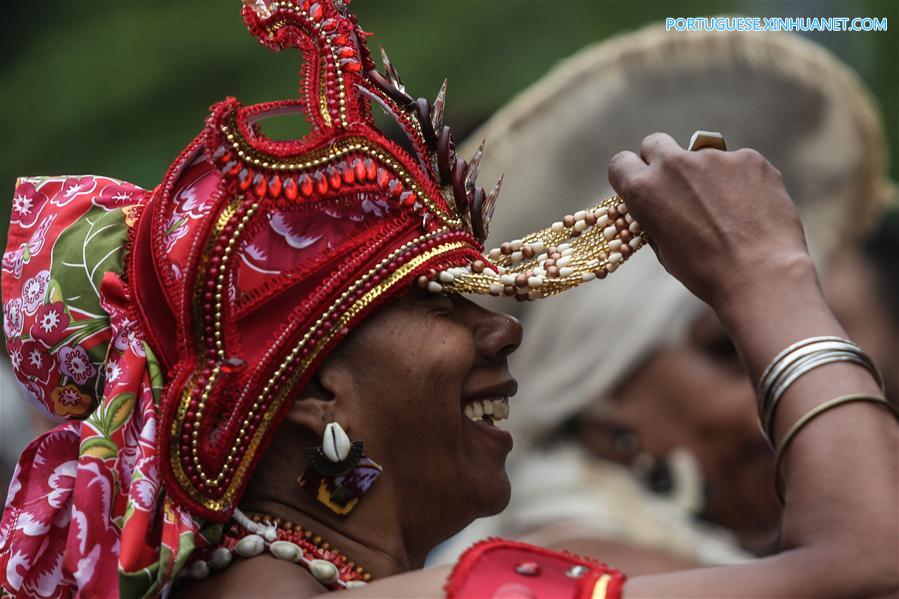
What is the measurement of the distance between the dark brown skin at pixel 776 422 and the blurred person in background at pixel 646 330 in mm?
2245

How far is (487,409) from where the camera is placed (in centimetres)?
253

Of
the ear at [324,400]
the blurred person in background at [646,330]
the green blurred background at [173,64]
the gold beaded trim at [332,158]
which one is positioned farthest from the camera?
the green blurred background at [173,64]

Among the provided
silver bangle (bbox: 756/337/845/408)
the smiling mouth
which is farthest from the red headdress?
silver bangle (bbox: 756/337/845/408)

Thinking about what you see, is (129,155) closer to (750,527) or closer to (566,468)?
(566,468)

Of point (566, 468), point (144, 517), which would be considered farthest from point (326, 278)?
point (566, 468)

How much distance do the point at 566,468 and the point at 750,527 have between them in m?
0.76

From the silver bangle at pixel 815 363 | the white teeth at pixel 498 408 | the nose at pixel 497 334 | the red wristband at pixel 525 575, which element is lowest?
the red wristband at pixel 525 575

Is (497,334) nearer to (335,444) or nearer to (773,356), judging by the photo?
(335,444)

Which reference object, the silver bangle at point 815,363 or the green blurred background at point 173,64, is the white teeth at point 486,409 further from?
the green blurred background at point 173,64

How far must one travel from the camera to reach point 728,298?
212 cm

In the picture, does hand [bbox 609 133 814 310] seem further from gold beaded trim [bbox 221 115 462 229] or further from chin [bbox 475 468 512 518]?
chin [bbox 475 468 512 518]

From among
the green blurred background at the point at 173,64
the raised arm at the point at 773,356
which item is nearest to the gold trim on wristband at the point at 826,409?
the raised arm at the point at 773,356

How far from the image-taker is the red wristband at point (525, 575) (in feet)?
6.52

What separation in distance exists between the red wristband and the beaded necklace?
368 mm
